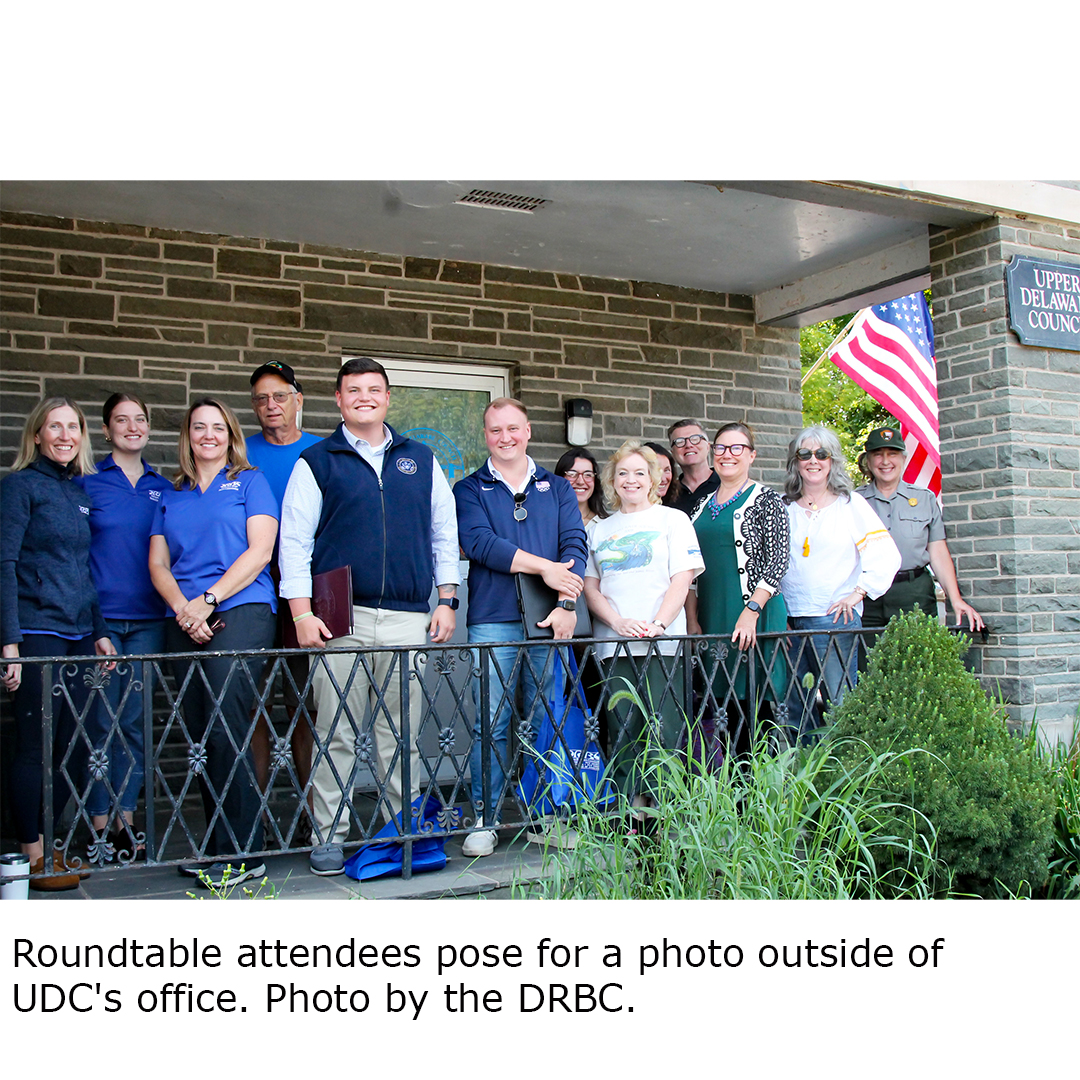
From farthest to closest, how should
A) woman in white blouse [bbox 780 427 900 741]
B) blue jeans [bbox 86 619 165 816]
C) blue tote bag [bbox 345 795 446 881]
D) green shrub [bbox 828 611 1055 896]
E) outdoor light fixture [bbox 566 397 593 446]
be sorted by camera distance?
outdoor light fixture [bbox 566 397 593 446] < woman in white blouse [bbox 780 427 900 741] < blue jeans [bbox 86 619 165 816] < blue tote bag [bbox 345 795 446 881] < green shrub [bbox 828 611 1055 896]

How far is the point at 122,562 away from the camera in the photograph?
13.0ft

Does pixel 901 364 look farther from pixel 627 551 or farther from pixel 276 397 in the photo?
pixel 276 397

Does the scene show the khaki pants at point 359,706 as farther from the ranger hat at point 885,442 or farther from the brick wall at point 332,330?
A: the ranger hat at point 885,442

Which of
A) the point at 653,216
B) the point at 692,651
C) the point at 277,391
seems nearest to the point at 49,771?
the point at 277,391

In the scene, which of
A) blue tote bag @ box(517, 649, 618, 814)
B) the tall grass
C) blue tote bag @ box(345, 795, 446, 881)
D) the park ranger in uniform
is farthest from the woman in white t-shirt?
the park ranger in uniform

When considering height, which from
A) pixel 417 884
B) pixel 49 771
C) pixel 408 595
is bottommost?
pixel 417 884

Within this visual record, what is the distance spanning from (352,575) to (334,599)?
0.12 m

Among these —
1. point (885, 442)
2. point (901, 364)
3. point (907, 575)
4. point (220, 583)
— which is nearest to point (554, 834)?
point (220, 583)

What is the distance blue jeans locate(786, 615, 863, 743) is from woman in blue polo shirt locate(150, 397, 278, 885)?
206 centimetres

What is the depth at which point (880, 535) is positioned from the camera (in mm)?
4352

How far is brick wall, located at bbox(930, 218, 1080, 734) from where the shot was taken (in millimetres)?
4848

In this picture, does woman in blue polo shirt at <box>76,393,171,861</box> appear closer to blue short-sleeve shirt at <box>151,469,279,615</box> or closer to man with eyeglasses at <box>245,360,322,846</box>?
blue short-sleeve shirt at <box>151,469,279,615</box>
